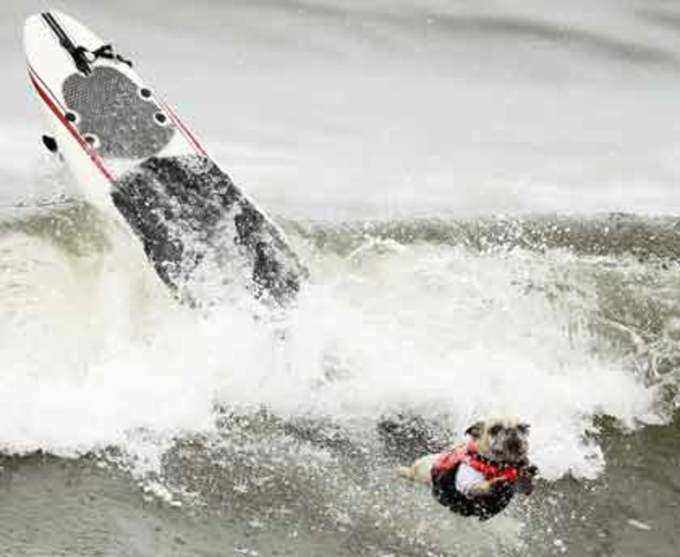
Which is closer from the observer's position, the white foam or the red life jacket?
the red life jacket

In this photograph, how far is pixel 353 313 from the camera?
27.2 ft

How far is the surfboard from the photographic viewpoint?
27.7 feet

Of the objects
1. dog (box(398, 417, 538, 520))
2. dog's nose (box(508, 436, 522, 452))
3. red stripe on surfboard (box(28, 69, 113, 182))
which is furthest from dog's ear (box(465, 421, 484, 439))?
red stripe on surfboard (box(28, 69, 113, 182))

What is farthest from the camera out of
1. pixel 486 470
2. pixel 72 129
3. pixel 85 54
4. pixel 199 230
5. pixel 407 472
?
pixel 85 54

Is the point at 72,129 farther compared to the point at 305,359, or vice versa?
the point at 72,129

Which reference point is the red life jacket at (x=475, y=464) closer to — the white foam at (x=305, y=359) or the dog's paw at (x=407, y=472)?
the dog's paw at (x=407, y=472)

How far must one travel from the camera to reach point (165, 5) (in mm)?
14773

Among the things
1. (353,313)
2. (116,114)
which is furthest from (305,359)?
(116,114)

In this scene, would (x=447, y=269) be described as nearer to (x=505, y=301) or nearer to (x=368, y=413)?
(x=505, y=301)

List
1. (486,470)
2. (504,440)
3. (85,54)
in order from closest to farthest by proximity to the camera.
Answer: (504,440)
(486,470)
(85,54)

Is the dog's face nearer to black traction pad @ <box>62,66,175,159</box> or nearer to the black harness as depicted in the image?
the black harness

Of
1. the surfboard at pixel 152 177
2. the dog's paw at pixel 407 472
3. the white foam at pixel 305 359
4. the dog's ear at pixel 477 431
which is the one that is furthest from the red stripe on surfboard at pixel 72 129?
the dog's ear at pixel 477 431

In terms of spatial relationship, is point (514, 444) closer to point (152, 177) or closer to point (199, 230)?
point (199, 230)

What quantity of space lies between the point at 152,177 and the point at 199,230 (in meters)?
0.70
